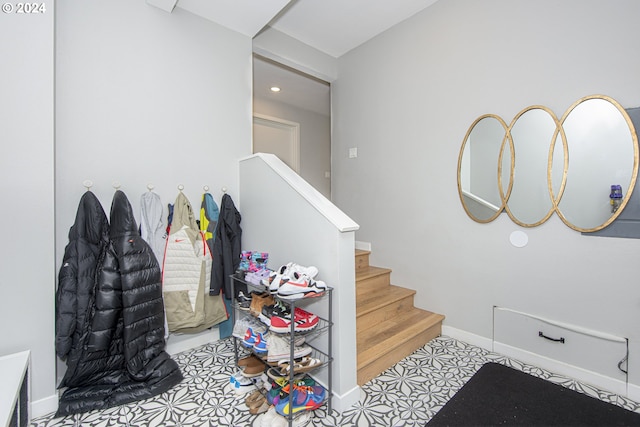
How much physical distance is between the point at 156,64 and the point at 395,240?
250cm

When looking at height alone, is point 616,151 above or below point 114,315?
above

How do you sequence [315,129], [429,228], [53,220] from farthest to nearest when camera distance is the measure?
1. [315,129]
2. [429,228]
3. [53,220]

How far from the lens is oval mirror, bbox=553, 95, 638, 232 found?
1.68 meters

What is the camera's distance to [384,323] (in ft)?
7.68

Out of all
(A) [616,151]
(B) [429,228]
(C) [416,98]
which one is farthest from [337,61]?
(A) [616,151]

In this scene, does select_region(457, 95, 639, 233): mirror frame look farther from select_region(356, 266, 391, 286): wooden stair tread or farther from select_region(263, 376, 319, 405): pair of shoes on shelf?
select_region(263, 376, 319, 405): pair of shoes on shelf

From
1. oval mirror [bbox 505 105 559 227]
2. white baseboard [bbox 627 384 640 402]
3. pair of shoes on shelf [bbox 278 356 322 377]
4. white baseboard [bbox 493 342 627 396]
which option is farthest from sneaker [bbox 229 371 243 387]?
white baseboard [bbox 627 384 640 402]

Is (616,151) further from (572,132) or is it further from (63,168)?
(63,168)

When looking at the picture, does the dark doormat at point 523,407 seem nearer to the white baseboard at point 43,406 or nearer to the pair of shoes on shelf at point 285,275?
the pair of shoes on shelf at point 285,275

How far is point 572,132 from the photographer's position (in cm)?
184

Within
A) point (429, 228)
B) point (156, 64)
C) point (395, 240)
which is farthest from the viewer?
point (395, 240)

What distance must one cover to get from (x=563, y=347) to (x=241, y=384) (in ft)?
6.93

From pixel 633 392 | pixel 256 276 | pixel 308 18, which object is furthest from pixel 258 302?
pixel 308 18

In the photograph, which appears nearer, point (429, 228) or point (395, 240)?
point (429, 228)
